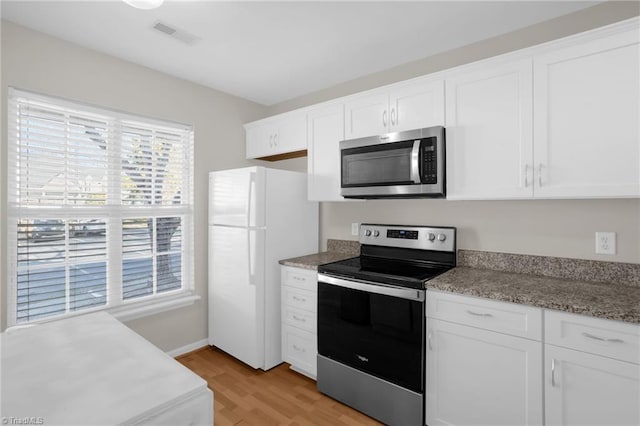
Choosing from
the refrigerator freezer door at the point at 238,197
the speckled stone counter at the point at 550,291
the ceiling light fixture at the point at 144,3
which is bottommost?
the speckled stone counter at the point at 550,291

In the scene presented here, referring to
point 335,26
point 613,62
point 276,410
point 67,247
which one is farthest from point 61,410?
point 613,62

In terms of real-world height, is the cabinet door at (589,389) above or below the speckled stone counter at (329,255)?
below

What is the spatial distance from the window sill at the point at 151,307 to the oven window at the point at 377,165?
1.79 m

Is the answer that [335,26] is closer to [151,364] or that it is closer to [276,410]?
[151,364]

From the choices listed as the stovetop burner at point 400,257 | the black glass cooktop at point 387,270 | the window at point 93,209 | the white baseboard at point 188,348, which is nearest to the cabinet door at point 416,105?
the stovetop burner at point 400,257

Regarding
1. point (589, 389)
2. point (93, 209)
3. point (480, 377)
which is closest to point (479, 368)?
point (480, 377)

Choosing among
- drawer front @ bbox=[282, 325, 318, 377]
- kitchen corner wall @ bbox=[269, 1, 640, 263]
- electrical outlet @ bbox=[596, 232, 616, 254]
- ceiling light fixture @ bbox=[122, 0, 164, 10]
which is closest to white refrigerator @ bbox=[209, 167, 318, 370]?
drawer front @ bbox=[282, 325, 318, 377]

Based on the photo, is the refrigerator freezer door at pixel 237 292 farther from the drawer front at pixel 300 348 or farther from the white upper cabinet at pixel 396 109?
the white upper cabinet at pixel 396 109

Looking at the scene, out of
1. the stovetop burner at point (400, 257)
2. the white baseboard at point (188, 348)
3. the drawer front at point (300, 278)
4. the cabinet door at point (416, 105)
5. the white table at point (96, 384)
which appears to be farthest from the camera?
the white baseboard at point (188, 348)

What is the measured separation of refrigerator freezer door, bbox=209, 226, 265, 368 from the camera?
268 cm

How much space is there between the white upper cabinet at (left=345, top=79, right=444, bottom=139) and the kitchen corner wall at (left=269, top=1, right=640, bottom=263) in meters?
0.47

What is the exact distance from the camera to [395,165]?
2305 mm

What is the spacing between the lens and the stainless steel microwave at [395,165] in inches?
85.0

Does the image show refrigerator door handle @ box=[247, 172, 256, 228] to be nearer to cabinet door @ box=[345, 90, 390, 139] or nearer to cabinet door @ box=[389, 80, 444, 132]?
cabinet door @ box=[345, 90, 390, 139]
